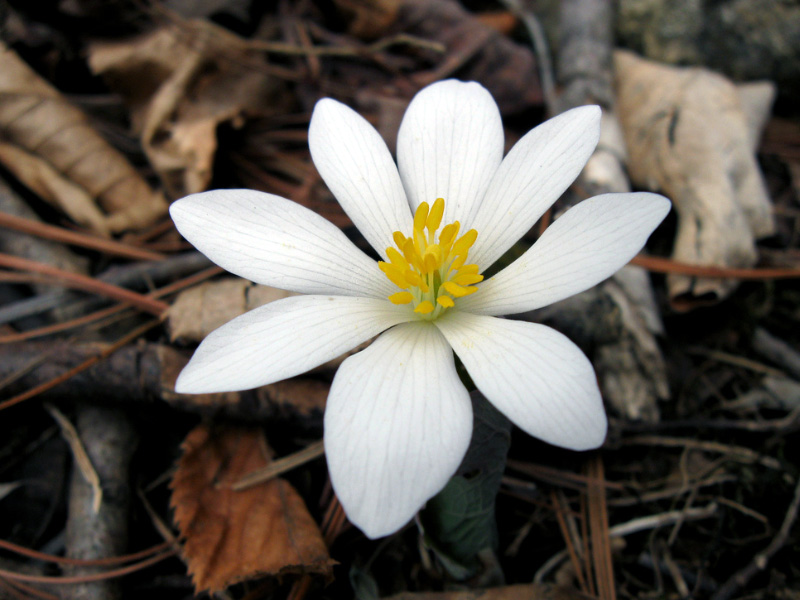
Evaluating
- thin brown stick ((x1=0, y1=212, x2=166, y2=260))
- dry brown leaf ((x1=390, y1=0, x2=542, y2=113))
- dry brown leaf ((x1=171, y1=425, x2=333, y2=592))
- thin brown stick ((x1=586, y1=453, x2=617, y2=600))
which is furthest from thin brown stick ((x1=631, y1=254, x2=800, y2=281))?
thin brown stick ((x1=0, y1=212, x2=166, y2=260))

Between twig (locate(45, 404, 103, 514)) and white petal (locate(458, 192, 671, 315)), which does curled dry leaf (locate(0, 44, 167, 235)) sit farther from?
white petal (locate(458, 192, 671, 315))

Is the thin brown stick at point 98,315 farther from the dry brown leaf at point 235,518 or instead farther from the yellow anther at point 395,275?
the yellow anther at point 395,275

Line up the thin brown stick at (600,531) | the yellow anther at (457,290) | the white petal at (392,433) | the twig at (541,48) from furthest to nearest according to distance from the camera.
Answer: the twig at (541,48)
the thin brown stick at (600,531)
the yellow anther at (457,290)
the white petal at (392,433)

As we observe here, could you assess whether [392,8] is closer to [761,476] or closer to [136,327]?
[136,327]

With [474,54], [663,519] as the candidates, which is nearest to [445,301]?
[663,519]

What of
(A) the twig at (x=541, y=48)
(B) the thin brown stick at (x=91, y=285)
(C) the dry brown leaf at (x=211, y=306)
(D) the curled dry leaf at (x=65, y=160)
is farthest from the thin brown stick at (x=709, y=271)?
(D) the curled dry leaf at (x=65, y=160)

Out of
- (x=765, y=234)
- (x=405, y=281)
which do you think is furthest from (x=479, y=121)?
(x=765, y=234)
